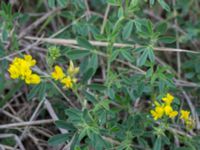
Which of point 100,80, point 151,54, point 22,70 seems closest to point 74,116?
point 22,70

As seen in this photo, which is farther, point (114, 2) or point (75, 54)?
point (75, 54)

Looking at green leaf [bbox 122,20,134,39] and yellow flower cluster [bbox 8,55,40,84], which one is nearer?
yellow flower cluster [bbox 8,55,40,84]

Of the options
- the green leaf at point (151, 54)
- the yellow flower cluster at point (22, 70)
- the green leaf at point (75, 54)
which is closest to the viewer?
the yellow flower cluster at point (22, 70)

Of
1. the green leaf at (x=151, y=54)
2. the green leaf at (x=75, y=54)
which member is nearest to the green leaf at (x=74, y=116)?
the green leaf at (x=75, y=54)

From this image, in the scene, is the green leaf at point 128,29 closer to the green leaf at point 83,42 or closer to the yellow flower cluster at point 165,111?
the green leaf at point 83,42

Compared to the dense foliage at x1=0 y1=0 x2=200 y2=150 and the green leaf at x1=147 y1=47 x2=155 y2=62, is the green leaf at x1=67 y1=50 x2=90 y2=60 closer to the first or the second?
the dense foliage at x1=0 y1=0 x2=200 y2=150

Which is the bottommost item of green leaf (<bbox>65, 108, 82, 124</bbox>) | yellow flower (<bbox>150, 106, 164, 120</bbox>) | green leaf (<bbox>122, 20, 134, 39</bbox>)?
yellow flower (<bbox>150, 106, 164, 120</bbox>)

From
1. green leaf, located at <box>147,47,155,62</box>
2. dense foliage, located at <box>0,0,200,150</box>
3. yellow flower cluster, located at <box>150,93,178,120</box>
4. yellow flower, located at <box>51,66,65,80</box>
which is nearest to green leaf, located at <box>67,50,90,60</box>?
dense foliage, located at <box>0,0,200,150</box>

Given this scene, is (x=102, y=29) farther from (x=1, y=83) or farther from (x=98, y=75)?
(x=1, y=83)

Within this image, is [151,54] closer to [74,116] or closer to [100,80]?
[74,116]

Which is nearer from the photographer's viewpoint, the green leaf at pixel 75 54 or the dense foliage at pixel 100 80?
the dense foliage at pixel 100 80

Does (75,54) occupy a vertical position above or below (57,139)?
above
